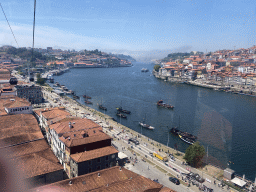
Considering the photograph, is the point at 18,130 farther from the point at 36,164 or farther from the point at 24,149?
the point at 36,164

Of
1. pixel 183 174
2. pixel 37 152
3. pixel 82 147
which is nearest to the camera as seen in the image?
pixel 37 152

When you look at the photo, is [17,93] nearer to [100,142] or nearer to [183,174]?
[100,142]

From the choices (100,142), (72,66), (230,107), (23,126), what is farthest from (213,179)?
(72,66)

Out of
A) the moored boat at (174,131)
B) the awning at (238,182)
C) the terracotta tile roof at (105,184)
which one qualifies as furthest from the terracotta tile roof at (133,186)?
the moored boat at (174,131)

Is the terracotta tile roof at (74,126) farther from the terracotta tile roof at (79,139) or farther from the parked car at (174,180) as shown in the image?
the parked car at (174,180)

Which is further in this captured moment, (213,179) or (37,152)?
(213,179)

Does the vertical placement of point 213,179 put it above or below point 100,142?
below

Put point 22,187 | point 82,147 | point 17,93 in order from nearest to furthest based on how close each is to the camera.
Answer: point 22,187 < point 82,147 < point 17,93

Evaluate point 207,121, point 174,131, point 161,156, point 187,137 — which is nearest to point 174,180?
point 161,156
